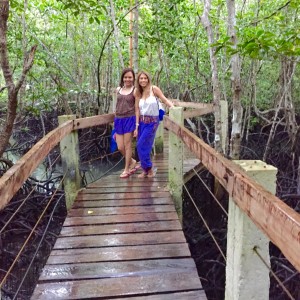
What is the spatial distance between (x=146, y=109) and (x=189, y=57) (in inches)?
193

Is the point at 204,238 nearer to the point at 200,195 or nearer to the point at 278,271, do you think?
the point at 278,271

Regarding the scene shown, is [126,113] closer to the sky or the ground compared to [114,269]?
closer to the sky

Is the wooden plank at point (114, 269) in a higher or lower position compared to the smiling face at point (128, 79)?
lower

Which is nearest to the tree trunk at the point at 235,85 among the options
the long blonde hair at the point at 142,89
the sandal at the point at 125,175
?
the long blonde hair at the point at 142,89

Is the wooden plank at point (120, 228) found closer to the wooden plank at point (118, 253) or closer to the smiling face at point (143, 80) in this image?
the wooden plank at point (118, 253)

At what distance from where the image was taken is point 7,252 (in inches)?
170

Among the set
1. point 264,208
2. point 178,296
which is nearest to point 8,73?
point 178,296

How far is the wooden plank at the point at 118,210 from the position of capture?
3.17 metres

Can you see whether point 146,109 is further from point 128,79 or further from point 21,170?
point 21,170

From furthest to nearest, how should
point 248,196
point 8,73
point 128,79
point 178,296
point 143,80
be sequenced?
point 128,79 → point 143,80 → point 8,73 → point 178,296 → point 248,196

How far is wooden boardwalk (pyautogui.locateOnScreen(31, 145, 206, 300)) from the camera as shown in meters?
2.04

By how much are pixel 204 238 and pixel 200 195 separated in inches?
78.2

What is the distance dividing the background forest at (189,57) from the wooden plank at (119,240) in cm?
116

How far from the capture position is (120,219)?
10.00 feet
